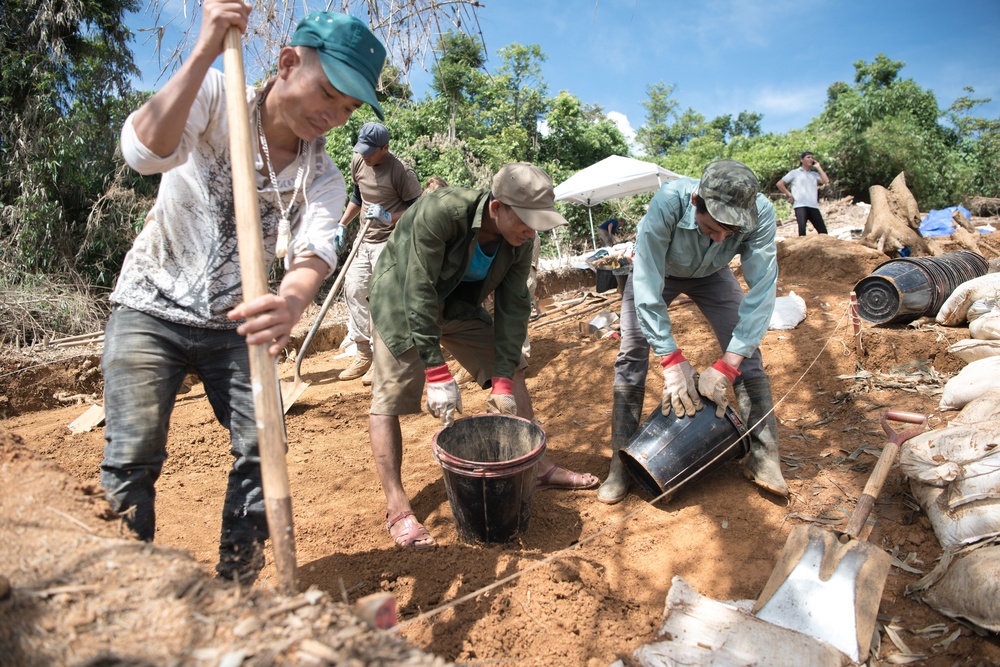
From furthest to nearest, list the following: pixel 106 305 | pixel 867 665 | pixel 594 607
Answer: pixel 106 305
pixel 594 607
pixel 867 665

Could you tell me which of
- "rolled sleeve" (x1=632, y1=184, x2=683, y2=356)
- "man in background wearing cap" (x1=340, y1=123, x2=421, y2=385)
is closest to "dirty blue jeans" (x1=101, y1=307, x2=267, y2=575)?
"rolled sleeve" (x1=632, y1=184, x2=683, y2=356)

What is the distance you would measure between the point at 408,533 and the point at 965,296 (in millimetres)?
4586

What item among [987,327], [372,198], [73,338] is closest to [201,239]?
[372,198]

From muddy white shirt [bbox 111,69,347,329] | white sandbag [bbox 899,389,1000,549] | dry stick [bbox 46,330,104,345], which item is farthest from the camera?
dry stick [bbox 46,330,104,345]

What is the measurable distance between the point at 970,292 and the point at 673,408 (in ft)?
10.7

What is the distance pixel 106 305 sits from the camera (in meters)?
8.19

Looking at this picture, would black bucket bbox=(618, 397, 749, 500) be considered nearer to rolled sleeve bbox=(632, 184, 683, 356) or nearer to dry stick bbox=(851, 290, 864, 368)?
rolled sleeve bbox=(632, 184, 683, 356)

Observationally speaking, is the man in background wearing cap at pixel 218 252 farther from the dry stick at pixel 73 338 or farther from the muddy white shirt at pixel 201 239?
the dry stick at pixel 73 338

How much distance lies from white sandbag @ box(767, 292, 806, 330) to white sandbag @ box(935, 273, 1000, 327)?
1113 millimetres

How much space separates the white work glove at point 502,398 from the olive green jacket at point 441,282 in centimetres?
4

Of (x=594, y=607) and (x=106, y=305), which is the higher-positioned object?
(x=106, y=305)

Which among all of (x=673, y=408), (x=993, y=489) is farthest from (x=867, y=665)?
(x=673, y=408)

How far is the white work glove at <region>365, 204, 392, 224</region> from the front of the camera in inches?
191

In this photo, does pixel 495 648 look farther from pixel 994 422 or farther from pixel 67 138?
pixel 67 138
